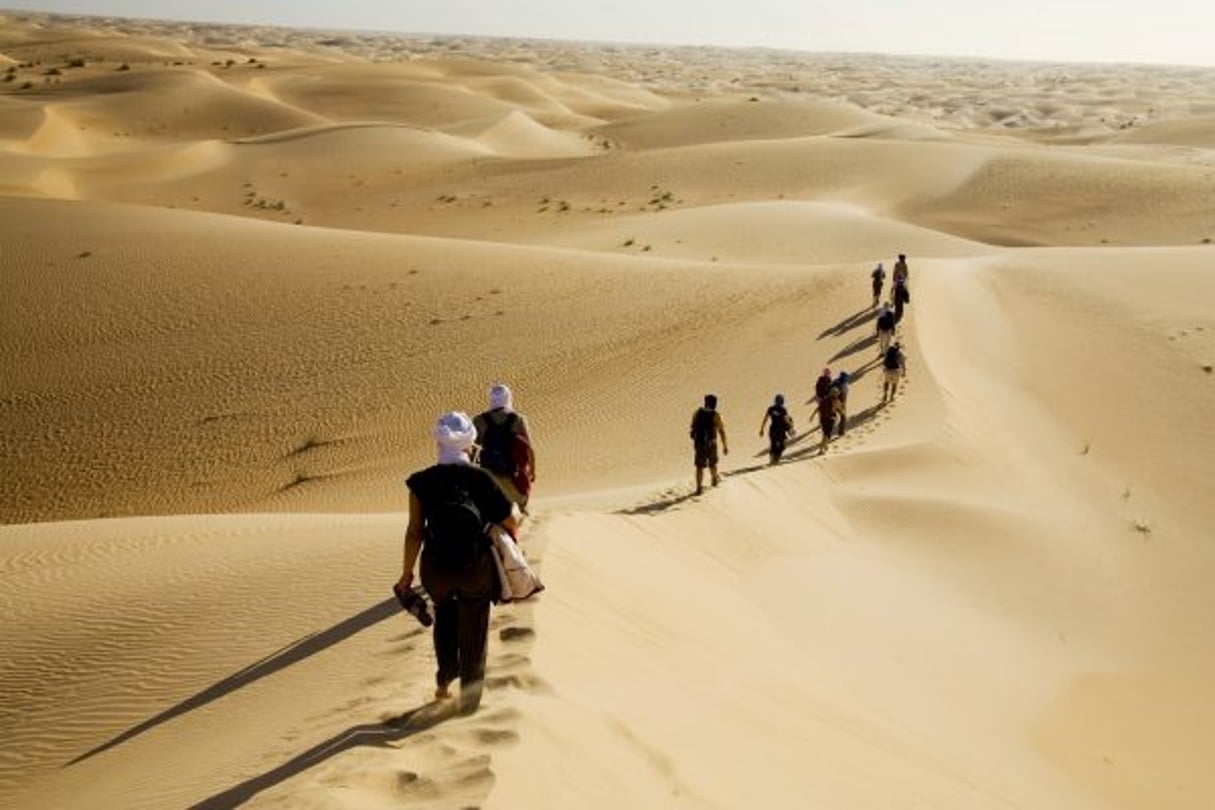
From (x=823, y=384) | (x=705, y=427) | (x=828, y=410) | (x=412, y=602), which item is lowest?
(x=828, y=410)

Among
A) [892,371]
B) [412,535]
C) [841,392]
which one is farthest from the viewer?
[892,371]

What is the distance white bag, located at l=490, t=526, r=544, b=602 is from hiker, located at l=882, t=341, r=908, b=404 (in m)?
12.2

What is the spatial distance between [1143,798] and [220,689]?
6357 mm

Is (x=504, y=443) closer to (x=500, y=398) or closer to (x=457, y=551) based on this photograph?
(x=500, y=398)

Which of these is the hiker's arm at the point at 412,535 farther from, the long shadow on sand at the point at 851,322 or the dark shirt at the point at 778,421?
the long shadow on sand at the point at 851,322

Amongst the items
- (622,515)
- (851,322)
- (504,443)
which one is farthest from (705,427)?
(851,322)

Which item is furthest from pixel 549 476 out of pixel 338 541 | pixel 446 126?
pixel 446 126

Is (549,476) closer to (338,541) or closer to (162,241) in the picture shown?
(338,541)

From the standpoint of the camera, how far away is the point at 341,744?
488 cm

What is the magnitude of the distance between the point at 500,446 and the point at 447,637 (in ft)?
7.31

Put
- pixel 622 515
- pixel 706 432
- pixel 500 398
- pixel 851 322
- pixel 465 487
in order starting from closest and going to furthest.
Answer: pixel 465 487 < pixel 500 398 < pixel 622 515 < pixel 706 432 < pixel 851 322

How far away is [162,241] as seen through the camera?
24281mm

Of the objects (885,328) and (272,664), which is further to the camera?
(885,328)

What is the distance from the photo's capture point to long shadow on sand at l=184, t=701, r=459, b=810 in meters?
4.65
